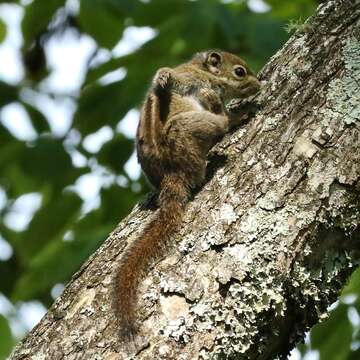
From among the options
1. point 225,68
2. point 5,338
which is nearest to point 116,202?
point 225,68

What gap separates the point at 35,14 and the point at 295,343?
2.76m

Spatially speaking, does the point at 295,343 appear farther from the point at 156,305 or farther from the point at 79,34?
the point at 79,34

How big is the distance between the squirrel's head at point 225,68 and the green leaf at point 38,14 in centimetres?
86

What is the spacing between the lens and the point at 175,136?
3688 mm

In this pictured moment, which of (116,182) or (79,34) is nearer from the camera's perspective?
(116,182)

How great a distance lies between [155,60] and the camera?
4652mm

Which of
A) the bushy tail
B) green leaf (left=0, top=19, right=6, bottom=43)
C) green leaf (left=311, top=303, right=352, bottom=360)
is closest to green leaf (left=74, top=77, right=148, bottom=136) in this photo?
the bushy tail

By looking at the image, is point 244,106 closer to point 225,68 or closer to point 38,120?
point 225,68

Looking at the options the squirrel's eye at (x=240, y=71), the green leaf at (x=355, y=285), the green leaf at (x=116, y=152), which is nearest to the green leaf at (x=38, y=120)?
the green leaf at (x=116, y=152)

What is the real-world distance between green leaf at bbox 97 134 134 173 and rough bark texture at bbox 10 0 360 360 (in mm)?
1880

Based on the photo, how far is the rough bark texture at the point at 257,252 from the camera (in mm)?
2486

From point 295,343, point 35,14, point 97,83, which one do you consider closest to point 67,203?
point 97,83

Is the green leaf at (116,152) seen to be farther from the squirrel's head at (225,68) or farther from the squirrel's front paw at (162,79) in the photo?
the squirrel's front paw at (162,79)

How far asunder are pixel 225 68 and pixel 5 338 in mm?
1934
